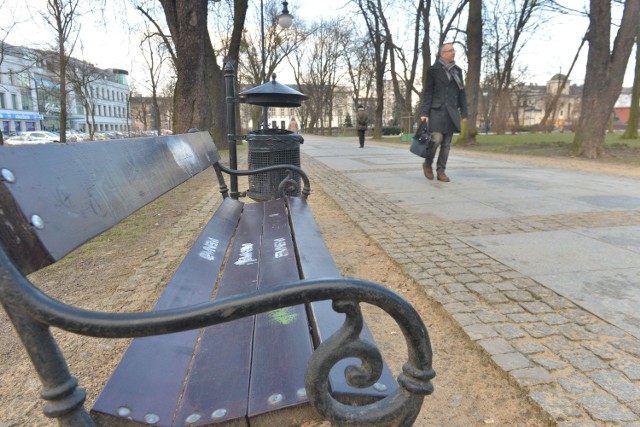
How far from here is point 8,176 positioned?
0.99m

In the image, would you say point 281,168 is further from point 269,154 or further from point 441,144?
point 441,144

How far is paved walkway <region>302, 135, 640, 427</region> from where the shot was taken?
1952 mm

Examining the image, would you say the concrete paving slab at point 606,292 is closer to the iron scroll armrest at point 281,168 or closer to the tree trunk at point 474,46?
the iron scroll armrest at point 281,168

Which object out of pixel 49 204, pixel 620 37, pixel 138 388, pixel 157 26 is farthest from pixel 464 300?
pixel 157 26

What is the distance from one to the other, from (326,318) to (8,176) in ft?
3.59

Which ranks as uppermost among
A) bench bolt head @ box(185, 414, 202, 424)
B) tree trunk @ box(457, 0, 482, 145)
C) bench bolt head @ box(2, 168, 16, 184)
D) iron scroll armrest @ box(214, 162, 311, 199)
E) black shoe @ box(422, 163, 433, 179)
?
tree trunk @ box(457, 0, 482, 145)

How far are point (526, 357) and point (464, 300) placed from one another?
2.37ft

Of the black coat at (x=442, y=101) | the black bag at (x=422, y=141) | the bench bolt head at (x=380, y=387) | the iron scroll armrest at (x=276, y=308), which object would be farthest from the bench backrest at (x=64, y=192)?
the black coat at (x=442, y=101)

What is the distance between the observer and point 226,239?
9.32ft

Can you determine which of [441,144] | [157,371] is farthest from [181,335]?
[441,144]

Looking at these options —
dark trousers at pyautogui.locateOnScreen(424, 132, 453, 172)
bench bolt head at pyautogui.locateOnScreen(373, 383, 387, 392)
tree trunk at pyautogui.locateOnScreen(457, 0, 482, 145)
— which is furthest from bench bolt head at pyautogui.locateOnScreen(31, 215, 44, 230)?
tree trunk at pyautogui.locateOnScreen(457, 0, 482, 145)

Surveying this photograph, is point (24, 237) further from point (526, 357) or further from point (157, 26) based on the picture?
point (157, 26)

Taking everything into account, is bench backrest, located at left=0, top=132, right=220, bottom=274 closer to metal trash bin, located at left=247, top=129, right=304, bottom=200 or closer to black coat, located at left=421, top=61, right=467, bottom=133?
metal trash bin, located at left=247, top=129, right=304, bottom=200

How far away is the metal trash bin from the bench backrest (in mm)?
4325
